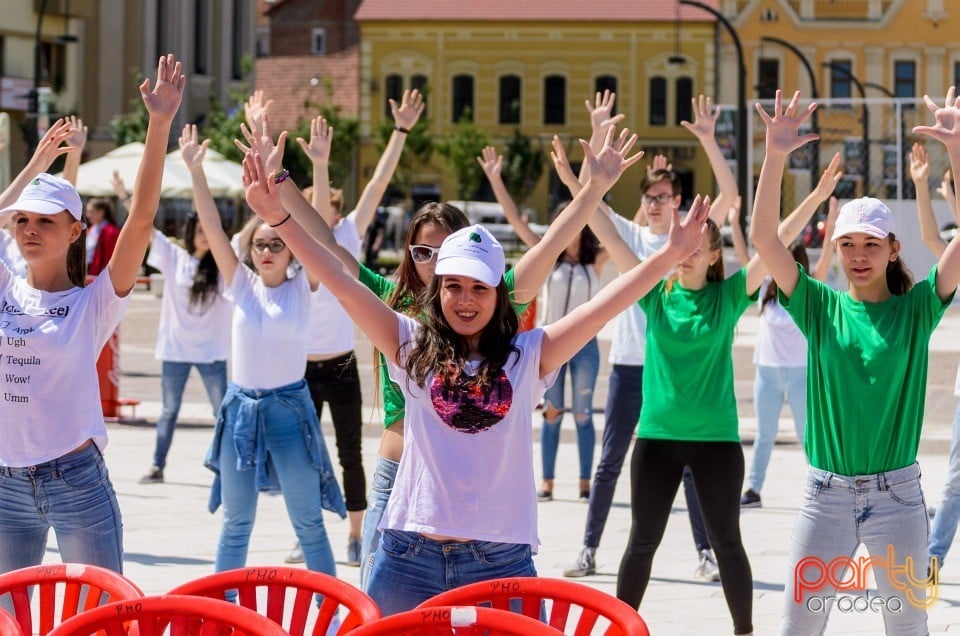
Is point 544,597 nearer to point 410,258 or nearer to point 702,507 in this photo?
point 410,258

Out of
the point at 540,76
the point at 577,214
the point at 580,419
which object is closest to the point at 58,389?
the point at 577,214

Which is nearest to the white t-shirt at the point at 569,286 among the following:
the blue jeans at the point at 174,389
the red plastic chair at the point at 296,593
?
the blue jeans at the point at 174,389

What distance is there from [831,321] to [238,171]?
25.2 meters

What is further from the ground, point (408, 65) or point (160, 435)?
point (408, 65)

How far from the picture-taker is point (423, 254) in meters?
4.97

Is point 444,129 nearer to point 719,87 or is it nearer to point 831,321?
point 719,87

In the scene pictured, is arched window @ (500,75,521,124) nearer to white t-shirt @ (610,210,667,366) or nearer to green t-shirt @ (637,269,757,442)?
white t-shirt @ (610,210,667,366)

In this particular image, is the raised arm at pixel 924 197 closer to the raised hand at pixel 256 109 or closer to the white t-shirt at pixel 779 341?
the raised hand at pixel 256 109

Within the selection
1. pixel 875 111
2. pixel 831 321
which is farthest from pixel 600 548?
pixel 875 111

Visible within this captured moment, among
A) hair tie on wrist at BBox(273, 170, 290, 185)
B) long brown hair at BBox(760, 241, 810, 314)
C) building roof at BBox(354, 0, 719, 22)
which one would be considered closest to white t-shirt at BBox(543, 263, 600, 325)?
long brown hair at BBox(760, 241, 810, 314)

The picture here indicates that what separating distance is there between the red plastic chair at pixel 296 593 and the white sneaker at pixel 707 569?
158 inches

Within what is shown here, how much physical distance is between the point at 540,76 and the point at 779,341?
5274 centimetres

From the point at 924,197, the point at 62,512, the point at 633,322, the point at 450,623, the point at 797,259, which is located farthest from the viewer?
the point at 797,259

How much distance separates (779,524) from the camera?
8.84 metres
